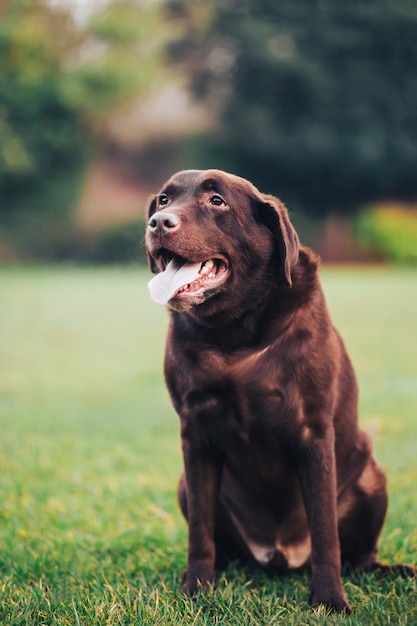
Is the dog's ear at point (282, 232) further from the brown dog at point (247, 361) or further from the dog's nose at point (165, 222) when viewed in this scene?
the dog's nose at point (165, 222)

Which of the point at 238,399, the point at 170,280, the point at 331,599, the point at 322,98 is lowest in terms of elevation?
the point at 322,98

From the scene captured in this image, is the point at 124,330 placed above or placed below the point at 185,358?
below

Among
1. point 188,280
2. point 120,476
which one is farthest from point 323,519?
point 120,476

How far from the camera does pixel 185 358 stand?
9.82 ft

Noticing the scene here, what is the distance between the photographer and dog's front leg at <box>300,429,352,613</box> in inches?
114

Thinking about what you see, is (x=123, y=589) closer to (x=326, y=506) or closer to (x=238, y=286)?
(x=326, y=506)

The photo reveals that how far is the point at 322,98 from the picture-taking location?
2723 centimetres

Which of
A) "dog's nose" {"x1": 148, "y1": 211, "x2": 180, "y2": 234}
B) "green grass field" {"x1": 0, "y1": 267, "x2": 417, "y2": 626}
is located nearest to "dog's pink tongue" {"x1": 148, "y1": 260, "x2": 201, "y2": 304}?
"dog's nose" {"x1": 148, "y1": 211, "x2": 180, "y2": 234}

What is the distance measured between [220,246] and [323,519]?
1019 millimetres

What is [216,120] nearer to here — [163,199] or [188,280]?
[163,199]

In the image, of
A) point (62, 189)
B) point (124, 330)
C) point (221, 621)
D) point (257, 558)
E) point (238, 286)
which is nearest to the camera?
point (221, 621)

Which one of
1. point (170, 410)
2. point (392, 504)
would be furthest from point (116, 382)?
point (392, 504)

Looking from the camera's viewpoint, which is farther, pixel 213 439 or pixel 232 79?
pixel 232 79

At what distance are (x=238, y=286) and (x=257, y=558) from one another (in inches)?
45.1
